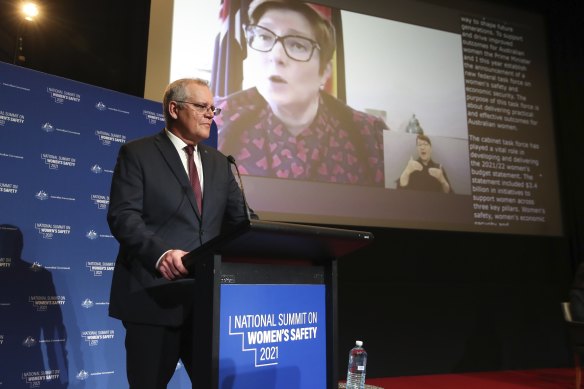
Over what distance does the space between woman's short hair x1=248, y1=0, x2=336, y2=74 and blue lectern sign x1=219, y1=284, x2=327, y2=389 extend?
3.01m

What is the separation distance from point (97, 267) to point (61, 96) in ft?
3.35

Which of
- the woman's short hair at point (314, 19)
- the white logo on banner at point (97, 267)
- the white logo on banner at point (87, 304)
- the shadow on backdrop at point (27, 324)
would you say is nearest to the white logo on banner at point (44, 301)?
the shadow on backdrop at point (27, 324)

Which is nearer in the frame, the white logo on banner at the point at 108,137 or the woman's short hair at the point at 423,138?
the white logo on banner at the point at 108,137

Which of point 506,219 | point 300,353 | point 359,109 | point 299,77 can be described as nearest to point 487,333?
point 506,219

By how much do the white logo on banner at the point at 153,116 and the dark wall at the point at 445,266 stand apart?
0.37 metres

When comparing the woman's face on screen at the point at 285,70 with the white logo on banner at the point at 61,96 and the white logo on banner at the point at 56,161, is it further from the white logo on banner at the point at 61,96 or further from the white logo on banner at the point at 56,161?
the white logo on banner at the point at 56,161

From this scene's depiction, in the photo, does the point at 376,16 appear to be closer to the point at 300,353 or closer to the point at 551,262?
the point at 551,262

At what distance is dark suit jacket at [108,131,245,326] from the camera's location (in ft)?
4.83

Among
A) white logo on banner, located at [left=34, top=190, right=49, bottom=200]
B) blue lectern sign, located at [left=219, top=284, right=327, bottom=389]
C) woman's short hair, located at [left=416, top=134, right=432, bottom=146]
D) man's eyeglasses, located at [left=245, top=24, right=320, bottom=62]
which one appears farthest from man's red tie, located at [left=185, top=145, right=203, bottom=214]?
woman's short hair, located at [left=416, top=134, right=432, bottom=146]

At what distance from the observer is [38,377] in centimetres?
266

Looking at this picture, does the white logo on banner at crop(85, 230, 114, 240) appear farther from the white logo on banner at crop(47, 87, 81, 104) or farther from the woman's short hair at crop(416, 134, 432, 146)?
the woman's short hair at crop(416, 134, 432, 146)

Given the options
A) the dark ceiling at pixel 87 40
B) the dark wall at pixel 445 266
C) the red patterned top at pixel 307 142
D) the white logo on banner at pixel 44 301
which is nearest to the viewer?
the white logo on banner at pixel 44 301

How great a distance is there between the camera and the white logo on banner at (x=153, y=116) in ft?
10.9

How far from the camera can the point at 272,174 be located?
3812mm
